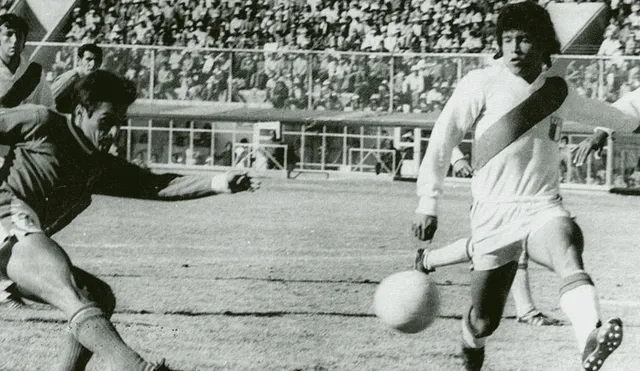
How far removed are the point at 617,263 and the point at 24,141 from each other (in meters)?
8.99

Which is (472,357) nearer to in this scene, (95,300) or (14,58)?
(95,300)

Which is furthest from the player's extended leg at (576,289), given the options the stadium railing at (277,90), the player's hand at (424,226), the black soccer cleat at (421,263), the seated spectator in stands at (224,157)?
the seated spectator in stands at (224,157)

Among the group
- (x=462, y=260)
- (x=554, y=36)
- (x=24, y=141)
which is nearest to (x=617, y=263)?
(x=462, y=260)

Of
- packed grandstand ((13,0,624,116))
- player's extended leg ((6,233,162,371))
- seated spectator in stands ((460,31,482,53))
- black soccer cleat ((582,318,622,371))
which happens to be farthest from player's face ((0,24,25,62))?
seated spectator in stands ((460,31,482,53))

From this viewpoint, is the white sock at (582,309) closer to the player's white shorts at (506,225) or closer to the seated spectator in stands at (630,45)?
the player's white shorts at (506,225)

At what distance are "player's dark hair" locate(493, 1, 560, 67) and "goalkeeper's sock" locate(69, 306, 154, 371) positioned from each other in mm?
2819

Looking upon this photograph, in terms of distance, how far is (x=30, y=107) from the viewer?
5.38 metres

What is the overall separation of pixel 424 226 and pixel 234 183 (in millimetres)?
1400

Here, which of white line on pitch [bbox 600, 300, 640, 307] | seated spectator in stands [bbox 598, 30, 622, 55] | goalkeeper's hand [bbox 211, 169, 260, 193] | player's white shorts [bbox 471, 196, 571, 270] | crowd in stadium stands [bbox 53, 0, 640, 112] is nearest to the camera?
goalkeeper's hand [bbox 211, 169, 260, 193]

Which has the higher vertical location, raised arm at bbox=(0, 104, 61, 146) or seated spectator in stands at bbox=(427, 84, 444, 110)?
raised arm at bbox=(0, 104, 61, 146)

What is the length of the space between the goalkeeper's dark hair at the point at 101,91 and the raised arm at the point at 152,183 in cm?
33

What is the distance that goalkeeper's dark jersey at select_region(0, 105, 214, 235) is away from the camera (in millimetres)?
5355

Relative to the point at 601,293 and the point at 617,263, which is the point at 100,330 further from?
the point at 617,263

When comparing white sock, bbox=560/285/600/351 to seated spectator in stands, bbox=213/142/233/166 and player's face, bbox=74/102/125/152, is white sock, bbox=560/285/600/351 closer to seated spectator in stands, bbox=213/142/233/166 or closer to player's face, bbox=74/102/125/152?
player's face, bbox=74/102/125/152
